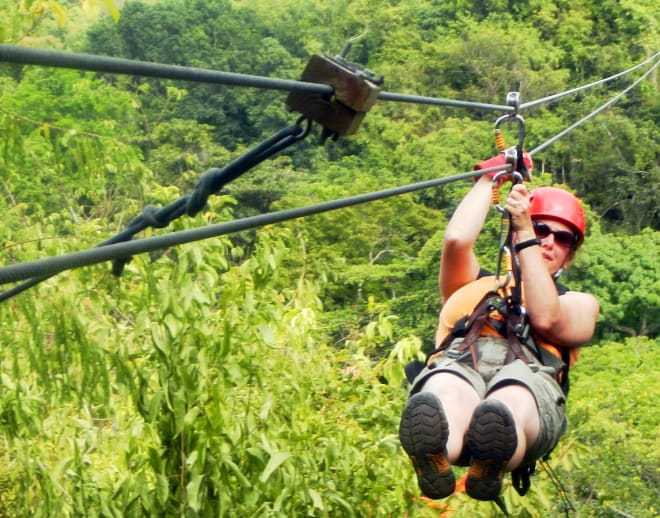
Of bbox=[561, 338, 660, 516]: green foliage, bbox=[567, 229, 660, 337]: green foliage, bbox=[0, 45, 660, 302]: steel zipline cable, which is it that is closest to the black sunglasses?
bbox=[0, 45, 660, 302]: steel zipline cable

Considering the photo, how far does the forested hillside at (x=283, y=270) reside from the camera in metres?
3.37

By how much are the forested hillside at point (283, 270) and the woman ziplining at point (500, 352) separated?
315mm

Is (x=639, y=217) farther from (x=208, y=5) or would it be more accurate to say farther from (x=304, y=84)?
(x=304, y=84)

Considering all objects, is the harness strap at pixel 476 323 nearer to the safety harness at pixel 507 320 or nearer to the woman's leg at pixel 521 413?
the safety harness at pixel 507 320

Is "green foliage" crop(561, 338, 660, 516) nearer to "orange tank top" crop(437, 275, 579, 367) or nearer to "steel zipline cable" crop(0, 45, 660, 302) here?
"orange tank top" crop(437, 275, 579, 367)

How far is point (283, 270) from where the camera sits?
598cm

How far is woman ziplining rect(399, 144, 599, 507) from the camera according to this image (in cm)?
273

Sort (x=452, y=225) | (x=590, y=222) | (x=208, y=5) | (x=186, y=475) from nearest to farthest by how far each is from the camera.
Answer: (x=452, y=225) < (x=186, y=475) < (x=590, y=222) < (x=208, y=5)

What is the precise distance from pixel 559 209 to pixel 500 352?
0.41m

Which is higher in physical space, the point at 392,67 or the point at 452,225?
the point at 452,225

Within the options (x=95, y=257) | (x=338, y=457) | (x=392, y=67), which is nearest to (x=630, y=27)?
(x=392, y=67)

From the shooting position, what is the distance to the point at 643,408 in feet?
42.8

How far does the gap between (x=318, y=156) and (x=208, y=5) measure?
9554mm

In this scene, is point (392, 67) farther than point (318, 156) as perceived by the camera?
Yes
